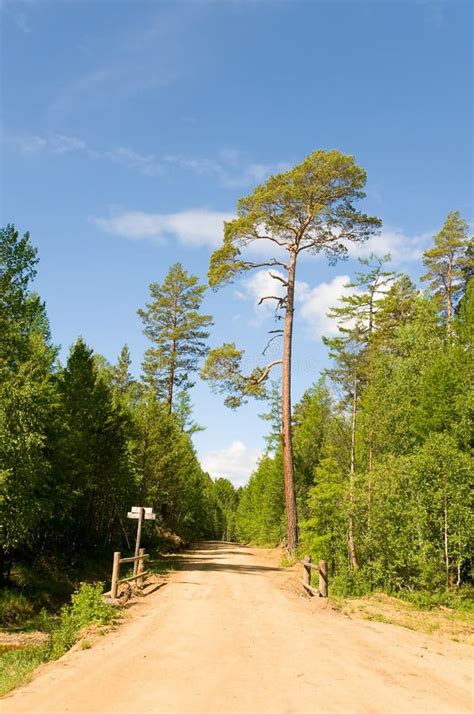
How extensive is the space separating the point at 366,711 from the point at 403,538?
12.6 metres

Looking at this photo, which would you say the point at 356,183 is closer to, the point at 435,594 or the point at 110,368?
the point at 435,594

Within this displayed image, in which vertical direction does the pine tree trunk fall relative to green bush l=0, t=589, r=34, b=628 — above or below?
above

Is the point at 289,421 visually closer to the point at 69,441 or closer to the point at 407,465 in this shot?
the point at 407,465

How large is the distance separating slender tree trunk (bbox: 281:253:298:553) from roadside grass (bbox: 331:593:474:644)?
6935 millimetres

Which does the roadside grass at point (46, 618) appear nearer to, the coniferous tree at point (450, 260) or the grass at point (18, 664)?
the grass at point (18, 664)

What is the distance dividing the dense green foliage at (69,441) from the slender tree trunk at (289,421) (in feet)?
30.1

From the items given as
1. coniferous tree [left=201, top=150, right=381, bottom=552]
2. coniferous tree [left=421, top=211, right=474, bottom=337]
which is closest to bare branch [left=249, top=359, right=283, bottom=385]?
coniferous tree [left=201, top=150, right=381, bottom=552]

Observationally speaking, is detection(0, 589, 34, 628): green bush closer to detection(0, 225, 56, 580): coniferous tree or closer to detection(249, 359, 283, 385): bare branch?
detection(0, 225, 56, 580): coniferous tree

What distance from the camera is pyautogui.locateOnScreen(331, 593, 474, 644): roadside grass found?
14.1 m

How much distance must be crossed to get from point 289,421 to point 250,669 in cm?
1735

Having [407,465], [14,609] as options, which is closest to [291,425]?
[407,465]

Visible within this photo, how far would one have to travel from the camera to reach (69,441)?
935 inches

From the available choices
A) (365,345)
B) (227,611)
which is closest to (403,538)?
(227,611)

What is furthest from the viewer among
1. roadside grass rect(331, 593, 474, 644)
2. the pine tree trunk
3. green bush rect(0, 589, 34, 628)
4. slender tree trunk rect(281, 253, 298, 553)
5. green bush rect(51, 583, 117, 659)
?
the pine tree trunk
